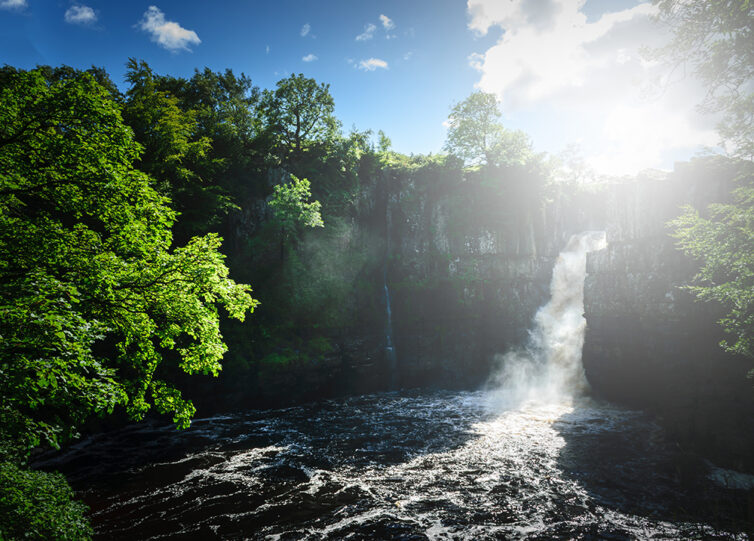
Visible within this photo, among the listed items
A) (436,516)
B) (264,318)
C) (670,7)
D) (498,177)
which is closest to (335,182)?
(264,318)

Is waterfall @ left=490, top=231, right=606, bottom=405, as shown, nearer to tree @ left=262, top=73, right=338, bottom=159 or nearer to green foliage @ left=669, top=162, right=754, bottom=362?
green foliage @ left=669, top=162, right=754, bottom=362

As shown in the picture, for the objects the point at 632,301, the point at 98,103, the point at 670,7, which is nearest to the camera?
the point at 98,103

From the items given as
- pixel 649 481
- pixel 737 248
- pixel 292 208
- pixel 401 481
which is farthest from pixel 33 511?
pixel 292 208

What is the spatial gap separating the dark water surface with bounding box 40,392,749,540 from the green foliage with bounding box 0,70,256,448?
517cm

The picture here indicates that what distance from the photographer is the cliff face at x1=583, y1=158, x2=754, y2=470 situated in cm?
1753

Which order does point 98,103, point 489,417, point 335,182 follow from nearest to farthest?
point 98,103
point 489,417
point 335,182

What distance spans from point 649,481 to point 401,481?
946 centimetres

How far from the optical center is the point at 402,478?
12.3 metres

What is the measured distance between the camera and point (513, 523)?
948 centimetres

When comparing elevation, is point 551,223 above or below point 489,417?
above

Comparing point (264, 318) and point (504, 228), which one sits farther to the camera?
point (504, 228)

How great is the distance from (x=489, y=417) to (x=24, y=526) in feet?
67.1

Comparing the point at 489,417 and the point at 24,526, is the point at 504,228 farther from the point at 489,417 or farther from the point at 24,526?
the point at 24,526

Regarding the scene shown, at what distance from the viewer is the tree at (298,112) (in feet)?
112
